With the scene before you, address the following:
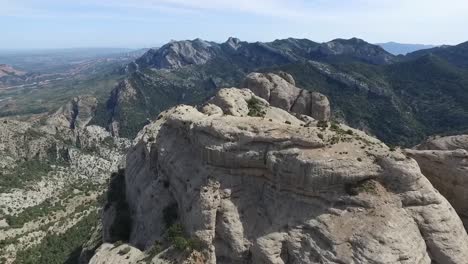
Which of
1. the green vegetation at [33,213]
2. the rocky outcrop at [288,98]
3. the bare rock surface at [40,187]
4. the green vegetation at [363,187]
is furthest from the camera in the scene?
the green vegetation at [33,213]

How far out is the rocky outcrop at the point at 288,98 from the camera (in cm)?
10562

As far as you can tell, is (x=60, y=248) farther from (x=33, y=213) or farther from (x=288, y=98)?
(x=288, y=98)

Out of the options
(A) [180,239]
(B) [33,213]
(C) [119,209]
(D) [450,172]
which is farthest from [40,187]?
(D) [450,172]

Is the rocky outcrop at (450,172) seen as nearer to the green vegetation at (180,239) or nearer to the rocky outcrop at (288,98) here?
the green vegetation at (180,239)

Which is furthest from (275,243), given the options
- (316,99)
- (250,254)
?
(316,99)

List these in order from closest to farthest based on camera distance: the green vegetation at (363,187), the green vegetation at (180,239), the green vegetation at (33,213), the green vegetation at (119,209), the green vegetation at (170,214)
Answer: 1. the green vegetation at (363,187)
2. the green vegetation at (180,239)
3. the green vegetation at (170,214)
4. the green vegetation at (119,209)
5. the green vegetation at (33,213)

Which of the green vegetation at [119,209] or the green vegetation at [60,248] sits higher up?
the green vegetation at [119,209]

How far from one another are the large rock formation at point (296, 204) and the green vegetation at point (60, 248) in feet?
121

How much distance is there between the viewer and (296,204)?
48594 millimetres

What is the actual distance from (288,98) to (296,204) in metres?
61.2

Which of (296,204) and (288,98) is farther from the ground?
(288,98)

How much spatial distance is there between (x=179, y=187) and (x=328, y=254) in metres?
24.3

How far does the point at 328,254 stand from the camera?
4247cm

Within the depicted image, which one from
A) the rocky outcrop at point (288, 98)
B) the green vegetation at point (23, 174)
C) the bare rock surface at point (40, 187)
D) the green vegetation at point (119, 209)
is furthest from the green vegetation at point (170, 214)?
the green vegetation at point (23, 174)
